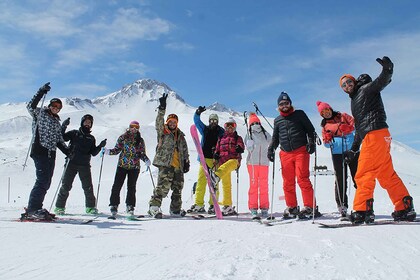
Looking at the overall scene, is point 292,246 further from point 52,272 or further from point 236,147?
point 236,147

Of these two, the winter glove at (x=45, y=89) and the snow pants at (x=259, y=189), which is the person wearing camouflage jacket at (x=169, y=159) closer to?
the snow pants at (x=259, y=189)

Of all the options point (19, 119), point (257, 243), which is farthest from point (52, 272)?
point (19, 119)

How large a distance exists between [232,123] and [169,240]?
428cm

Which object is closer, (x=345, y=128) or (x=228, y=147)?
(x=345, y=128)

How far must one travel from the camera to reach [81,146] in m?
7.70

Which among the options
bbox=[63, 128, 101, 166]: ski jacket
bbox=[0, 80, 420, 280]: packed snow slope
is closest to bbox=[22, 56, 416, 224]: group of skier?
bbox=[63, 128, 101, 166]: ski jacket

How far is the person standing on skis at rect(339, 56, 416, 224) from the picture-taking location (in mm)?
4699

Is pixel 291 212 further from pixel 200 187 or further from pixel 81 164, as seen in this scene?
pixel 81 164

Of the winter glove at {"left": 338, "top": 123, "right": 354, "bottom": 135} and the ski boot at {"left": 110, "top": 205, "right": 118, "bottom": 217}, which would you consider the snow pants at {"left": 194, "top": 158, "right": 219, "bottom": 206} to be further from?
the winter glove at {"left": 338, "top": 123, "right": 354, "bottom": 135}

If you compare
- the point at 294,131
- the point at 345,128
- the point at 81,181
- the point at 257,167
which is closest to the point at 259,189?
the point at 257,167

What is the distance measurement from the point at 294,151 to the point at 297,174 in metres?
0.44

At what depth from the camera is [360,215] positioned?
471cm

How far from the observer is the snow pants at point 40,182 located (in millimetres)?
5701

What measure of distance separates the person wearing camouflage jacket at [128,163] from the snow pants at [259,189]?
94.4 inches
